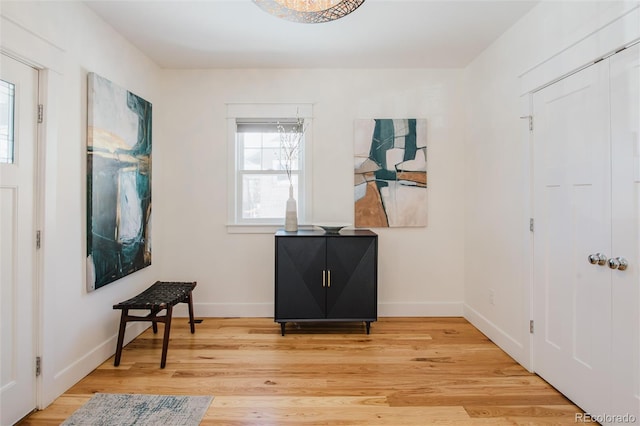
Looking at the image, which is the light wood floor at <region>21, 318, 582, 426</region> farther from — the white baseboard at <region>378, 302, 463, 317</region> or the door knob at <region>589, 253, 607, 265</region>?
the door knob at <region>589, 253, 607, 265</region>

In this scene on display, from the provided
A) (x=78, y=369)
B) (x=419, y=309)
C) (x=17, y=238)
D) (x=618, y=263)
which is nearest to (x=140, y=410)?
(x=78, y=369)

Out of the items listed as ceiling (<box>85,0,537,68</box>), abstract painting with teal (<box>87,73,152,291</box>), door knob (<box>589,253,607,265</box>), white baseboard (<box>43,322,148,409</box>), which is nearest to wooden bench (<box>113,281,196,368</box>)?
white baseboard (<box>43,322,148,409</box>)

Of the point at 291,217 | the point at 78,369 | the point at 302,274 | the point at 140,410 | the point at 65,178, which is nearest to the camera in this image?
the point at 140,410

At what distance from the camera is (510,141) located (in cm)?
274

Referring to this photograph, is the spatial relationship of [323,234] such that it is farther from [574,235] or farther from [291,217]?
[574,235]

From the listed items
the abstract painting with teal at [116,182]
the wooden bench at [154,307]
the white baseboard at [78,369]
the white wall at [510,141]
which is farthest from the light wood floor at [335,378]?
the abstract painting with teal at [116,182]

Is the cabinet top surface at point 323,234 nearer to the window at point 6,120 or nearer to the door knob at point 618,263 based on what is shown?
the door knob at point 618,263

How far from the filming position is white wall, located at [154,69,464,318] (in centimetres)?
360

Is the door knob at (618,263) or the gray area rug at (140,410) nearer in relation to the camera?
the door knob at (618,263)

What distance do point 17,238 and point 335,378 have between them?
6.96ft

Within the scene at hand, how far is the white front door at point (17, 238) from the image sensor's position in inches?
72.5

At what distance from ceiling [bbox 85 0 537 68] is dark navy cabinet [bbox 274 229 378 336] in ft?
5.61

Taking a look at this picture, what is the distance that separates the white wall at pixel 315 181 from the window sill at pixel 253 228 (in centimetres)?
5

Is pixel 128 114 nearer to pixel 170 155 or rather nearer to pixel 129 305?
pixel 170 155
